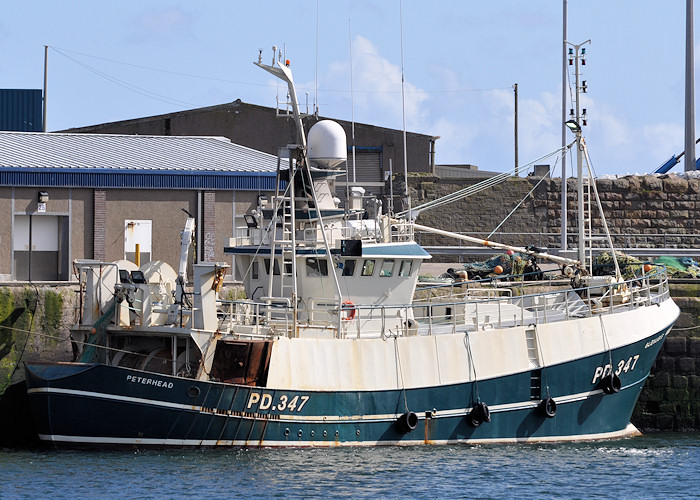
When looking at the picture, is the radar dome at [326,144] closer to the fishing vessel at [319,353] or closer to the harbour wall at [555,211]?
the fishing vessel at [319,353]

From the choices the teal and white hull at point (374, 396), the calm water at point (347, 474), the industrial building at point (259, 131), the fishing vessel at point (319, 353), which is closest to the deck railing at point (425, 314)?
the fishing vessel at point (319, 353)

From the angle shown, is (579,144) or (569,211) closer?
(579,144)

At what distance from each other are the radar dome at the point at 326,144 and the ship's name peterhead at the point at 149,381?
5.33 meters

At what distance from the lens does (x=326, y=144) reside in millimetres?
22094

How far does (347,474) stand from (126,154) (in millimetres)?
14709

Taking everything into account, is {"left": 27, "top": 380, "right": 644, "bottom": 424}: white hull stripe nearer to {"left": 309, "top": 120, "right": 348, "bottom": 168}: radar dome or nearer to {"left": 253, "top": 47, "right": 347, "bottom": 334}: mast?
{"left": 253, "top": 47, "right": 347, "bottom": 334}: mast

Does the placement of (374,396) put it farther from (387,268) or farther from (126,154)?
(126,154)

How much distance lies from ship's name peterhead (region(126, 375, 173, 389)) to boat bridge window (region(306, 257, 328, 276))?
11.7 feet

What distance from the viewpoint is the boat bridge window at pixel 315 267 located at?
2147 centimetres

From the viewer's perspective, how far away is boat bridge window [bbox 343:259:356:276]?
21625 mm

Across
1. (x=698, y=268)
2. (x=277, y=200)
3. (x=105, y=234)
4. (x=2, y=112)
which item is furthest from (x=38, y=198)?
(x=2, y=112)

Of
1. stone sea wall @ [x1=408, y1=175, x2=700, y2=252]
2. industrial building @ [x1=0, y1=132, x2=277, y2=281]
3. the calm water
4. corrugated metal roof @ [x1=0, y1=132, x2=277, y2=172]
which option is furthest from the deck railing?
stone sea wall @ [x1=408, y1=175, x2=700, y2=252]

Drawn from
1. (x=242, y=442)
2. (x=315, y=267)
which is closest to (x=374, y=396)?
(x=242, y=442)

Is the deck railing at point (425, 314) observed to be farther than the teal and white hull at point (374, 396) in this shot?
Yes
